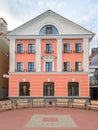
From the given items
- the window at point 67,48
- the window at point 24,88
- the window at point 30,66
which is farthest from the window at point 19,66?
the window at point 67,48

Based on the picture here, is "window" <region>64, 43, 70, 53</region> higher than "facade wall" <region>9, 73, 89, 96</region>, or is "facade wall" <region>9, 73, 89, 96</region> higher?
"window" <region>64, 43, 70, 53</region>

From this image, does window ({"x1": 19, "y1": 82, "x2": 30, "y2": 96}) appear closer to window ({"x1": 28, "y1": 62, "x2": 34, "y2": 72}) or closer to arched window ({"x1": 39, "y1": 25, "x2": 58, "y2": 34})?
window ({"x1": 28, "y1": 62, "x2": 34, "y2": 72})

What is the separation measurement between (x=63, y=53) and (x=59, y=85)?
14.7 ft

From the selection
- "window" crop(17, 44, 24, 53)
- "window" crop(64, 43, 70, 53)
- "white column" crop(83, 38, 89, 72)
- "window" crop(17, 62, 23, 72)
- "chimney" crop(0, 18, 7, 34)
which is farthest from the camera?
"chimney" crop(0, 18, 7, 34)

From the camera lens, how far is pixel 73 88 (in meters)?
42.2

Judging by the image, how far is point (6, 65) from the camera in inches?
1873

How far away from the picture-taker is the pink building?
42031 millimetres

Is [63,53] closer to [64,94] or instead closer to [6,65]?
[64,94]

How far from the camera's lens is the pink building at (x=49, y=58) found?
42031mm

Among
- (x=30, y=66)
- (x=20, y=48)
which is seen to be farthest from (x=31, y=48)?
(x=30, y=66)

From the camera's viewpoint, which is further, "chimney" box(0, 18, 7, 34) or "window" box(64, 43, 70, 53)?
"chimney" box(0, 18, 7, 34)

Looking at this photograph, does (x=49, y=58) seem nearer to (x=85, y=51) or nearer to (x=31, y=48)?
(x=31, y=48)

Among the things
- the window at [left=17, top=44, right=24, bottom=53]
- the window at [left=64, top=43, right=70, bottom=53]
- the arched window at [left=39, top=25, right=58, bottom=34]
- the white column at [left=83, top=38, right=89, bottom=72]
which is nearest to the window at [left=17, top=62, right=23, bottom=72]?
the window at [left=17, top=44, right=24, bottom=53]

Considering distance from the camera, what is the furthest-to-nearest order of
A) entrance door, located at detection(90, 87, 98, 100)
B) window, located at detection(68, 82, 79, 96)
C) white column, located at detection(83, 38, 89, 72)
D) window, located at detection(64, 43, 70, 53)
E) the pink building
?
entrance door, located at detection(90, 87, 98, 100) < window, located at detection(64, 43, 70, 53) < white column, located at detection(83, 38, 89, 72) < the pink building < window, located at detection(68, 82, 79, 96)
